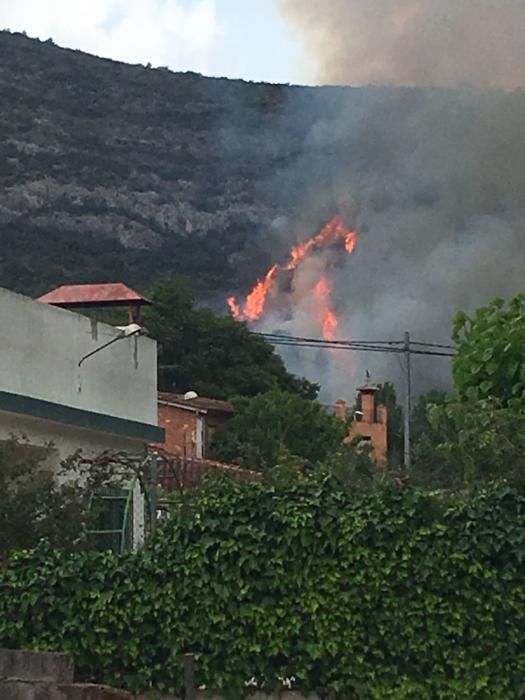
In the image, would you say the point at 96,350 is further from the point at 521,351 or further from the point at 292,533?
the point at 292,533

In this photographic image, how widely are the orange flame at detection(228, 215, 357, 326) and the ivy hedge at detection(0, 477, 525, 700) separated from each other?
74.4 metres

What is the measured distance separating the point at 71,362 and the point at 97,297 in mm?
5766

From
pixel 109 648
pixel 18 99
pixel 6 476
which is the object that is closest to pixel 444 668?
pixel 109 648

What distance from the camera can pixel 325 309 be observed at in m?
88.1

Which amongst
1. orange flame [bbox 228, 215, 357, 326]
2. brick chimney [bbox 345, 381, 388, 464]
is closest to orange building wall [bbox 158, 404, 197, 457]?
brick chimney [bbox 345, 381, 388, 464]

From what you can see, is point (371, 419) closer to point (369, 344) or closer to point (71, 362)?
point (369, 344)

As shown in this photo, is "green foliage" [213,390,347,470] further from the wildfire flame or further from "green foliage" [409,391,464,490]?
the wildfire flame

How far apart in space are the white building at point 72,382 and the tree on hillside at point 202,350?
30492 millimetres

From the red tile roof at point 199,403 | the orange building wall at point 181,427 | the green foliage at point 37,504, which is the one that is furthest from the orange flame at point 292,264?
the green foliage at point 37,504

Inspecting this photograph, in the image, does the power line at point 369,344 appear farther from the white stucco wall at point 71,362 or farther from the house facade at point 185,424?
the white stucco wall at point 71,362

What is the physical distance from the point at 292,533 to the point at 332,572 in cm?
40

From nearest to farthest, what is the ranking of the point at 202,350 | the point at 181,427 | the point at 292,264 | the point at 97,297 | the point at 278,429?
the point at 97,297 < the point at 181,427 < the point at 278,429 < the point at 202,350 < the point at 292,264

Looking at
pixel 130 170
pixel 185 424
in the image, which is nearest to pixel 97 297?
pixel 185 424

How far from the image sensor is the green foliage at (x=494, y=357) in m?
14.0
